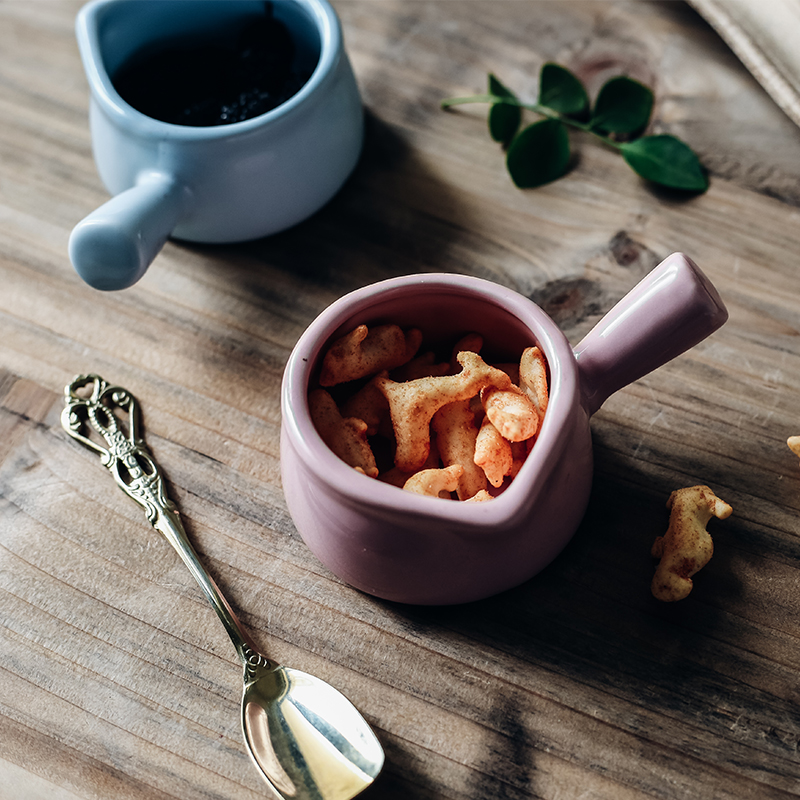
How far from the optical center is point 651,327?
48 cm

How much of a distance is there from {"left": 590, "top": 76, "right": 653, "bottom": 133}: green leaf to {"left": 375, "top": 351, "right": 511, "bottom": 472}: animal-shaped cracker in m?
0.38

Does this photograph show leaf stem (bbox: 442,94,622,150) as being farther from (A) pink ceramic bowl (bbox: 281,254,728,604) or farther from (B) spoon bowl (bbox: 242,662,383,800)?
(B) spoon bowl (bbox: 242,662,383,800)

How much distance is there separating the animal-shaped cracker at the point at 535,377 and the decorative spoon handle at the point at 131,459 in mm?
249

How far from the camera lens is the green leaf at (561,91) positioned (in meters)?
0.76

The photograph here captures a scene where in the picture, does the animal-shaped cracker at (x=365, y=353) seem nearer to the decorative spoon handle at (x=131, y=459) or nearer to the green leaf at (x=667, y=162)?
the decorative spoon handle at (x=131, y=459)

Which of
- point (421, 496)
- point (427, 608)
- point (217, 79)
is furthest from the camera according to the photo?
point (217, 79)

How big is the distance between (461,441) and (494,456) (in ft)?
0.14

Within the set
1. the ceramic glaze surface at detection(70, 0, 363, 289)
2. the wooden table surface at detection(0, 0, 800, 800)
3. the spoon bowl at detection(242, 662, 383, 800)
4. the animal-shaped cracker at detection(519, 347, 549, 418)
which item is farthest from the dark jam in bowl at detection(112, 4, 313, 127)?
the spoon bowl at detection(242, 662, 383, 800)

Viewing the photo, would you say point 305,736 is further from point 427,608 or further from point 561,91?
point 561,91

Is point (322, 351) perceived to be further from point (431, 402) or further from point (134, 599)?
point (134, 599)

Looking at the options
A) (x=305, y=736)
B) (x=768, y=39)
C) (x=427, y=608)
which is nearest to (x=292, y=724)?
(x=305, y=736)

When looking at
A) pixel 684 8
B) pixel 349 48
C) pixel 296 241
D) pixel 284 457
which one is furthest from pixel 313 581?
pixel 684 8

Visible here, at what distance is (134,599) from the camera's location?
0.56 metres

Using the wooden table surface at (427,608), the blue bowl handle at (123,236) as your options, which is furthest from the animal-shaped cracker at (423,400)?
the blue bowl handle at (123,236)
